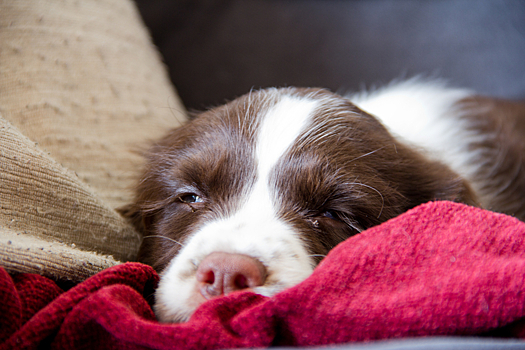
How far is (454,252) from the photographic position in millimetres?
893

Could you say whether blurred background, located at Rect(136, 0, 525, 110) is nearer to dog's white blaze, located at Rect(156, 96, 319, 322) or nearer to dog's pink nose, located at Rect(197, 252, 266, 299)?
dog's white blaze, located at Rect(156, 96, 319, 322)

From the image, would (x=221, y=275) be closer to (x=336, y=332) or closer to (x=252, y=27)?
(x=336, y=332)

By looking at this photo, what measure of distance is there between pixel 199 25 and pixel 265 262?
236 cm

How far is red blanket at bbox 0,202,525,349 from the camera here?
784 millimetres

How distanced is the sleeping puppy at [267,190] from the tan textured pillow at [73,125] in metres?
0.22

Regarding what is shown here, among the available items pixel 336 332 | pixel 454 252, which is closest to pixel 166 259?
pixel 336 332

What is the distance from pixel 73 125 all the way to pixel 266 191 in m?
1.04

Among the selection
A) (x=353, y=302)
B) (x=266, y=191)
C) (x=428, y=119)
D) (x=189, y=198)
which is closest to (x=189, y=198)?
(x=189, y=198)

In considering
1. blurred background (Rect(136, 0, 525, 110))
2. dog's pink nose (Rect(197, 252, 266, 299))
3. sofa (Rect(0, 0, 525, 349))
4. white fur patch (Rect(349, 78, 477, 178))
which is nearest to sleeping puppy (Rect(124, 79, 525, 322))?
dog's pink nose (Rect(197, 252, 266, 299))

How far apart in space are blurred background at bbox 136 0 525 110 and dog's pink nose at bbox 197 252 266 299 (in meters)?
2.09

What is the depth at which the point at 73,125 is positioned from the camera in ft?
6.24

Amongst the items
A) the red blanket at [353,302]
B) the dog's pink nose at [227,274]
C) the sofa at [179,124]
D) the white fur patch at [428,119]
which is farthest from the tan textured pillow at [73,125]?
the white fur patch at [428,119]

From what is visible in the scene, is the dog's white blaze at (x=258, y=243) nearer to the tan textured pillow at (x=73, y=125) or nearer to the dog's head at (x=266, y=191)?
the dog's head at (x=266, y=191)

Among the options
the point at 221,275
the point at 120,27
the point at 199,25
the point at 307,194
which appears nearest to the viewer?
the point at 221,275
